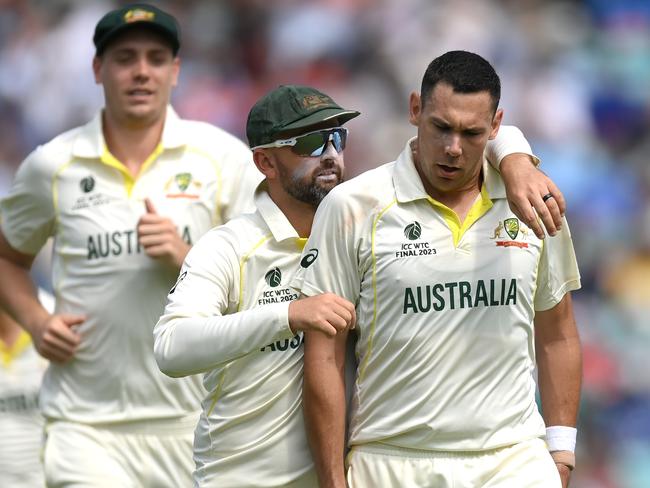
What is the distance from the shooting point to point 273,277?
5.04 meters

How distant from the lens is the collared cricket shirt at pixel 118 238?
20.3ft

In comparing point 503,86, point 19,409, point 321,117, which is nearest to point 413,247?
point 321,117

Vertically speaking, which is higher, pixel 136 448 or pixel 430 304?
pixel 430 304

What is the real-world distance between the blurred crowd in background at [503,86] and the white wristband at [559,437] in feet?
15.7

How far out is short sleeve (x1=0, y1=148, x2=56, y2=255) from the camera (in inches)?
251

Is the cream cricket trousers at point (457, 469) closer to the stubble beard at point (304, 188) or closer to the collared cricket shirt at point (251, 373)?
the collared cricket shirt at point (251, 373)

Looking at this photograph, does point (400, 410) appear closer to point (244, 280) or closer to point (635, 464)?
point (244, 280)

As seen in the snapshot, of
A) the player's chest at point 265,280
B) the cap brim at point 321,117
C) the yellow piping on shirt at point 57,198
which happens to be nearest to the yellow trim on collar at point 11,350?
the yellow piping on shirt at point 57,198

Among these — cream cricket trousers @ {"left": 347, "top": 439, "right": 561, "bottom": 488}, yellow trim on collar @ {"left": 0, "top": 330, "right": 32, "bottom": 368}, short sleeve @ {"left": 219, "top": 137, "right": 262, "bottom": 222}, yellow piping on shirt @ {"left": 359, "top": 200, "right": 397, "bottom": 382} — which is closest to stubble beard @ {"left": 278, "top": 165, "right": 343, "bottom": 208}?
yellow piping on shirt @ {"left": 359, "top": 200, "right": 397, "bottom": 382}

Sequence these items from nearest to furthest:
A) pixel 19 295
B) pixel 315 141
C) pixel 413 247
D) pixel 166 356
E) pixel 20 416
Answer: pixel 166 356 < pixel 413 247 < pixel 315 141 < pixel 19 295 < pixel 20 416

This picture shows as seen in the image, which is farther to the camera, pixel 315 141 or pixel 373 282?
pixel 315 141

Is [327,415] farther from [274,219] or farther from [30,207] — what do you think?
[30,207]

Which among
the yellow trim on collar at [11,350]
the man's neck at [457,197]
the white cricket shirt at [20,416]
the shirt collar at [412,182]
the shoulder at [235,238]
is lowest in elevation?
the white cricket shirt at [20,416]

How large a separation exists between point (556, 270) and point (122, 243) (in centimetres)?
210
